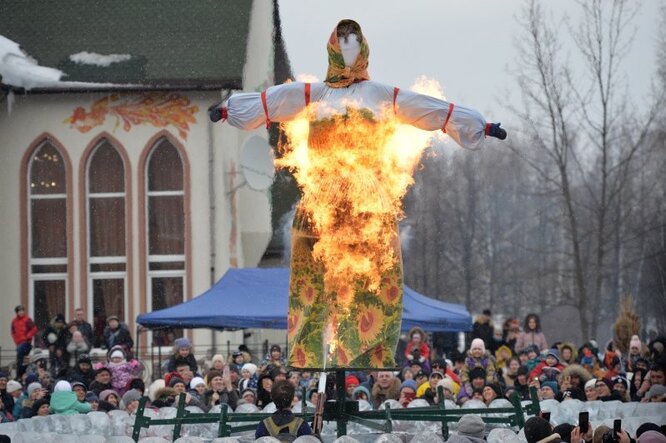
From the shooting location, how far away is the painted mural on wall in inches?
999

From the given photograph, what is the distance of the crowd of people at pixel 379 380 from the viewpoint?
1379 centimetres

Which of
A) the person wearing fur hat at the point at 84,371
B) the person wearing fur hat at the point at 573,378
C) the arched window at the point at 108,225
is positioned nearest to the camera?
the person wearing fur hat at the point at 573,378

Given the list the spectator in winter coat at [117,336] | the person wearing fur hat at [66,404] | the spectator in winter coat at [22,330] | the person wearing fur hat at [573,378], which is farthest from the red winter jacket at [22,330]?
the person wearing fur hat at [573,378]

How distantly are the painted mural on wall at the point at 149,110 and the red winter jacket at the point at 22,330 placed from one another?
4.33m

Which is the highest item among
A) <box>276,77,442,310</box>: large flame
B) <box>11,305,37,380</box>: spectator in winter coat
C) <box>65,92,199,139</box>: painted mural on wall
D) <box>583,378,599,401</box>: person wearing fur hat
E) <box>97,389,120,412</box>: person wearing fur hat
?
<box>65,92,199,139</box>: painted mural on wall

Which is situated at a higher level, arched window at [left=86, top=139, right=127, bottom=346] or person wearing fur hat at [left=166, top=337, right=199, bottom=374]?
arched window at [left=86, top=139, right=127, bottom=346]

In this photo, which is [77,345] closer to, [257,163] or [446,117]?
[257,163]

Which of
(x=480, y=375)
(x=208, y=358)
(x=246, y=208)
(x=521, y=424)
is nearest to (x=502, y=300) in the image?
(x=246, y=208)

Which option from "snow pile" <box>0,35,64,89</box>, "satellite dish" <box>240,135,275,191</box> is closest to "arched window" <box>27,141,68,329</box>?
"snow pile" <box>0,35,64,89</box>

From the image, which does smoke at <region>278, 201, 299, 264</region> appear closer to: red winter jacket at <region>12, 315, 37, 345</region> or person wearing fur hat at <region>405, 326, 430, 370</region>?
red winter jacket at <region>12, 315, 37, 345</region>

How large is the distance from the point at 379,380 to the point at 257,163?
882 centimetres

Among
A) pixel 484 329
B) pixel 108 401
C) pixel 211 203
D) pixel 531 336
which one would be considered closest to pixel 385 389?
pixel 108 401

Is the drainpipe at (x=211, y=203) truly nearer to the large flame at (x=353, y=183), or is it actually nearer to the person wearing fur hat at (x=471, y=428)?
the large flame at (x=353, y=183)

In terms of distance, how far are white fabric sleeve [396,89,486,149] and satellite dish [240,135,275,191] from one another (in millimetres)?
11657
